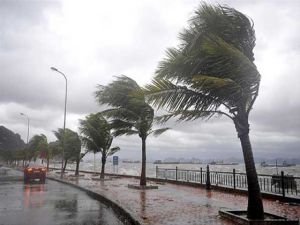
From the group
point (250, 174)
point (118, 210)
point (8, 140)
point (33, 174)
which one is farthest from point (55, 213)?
point (8, 140)

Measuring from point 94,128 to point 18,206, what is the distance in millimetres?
17948

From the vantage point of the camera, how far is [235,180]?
18484mm

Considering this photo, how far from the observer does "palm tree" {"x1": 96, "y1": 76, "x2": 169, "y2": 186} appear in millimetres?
21156

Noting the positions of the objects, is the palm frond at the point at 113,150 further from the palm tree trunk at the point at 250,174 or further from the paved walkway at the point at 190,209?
the palm tree trunk at the point at 250,174

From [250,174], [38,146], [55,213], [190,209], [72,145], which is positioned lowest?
[55,213]

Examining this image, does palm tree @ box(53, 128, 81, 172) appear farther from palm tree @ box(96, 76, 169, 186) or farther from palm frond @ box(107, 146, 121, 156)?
palm tree @ box(96, 76, 169, 186)

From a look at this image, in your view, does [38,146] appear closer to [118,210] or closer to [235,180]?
[235,180]

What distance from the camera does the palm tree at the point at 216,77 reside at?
9.78 meters

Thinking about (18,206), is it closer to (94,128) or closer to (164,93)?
(164,93)

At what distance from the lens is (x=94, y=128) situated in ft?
103

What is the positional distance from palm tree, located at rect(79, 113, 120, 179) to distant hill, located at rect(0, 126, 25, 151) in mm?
121109

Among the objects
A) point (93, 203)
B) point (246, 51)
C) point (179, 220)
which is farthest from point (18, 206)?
point (246, 51)

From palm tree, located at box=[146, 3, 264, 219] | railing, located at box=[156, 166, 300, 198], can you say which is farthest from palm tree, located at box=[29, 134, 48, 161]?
palm tree, located at box=[146, 3, 264, 219]

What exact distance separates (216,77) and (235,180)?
9.82m
